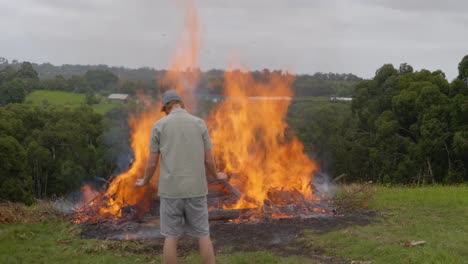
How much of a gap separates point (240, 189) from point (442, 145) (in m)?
20.2

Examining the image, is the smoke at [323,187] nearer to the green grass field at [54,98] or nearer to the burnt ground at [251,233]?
the burnt ground at [251,233]

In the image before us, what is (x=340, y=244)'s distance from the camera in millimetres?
7211

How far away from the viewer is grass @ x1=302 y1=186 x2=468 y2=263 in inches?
249

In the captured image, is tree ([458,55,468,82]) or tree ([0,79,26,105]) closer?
tree ([458,55,468,82])

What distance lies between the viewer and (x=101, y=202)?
998cm

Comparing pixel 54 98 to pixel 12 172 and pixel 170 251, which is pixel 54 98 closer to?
pixel 12 172

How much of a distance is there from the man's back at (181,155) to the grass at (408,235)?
2.59m

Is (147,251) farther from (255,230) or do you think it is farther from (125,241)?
(255,230)

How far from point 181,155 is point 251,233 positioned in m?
3.17

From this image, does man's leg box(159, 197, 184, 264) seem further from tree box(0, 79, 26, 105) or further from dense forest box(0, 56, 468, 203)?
tree box(0, 79, 26, 105)

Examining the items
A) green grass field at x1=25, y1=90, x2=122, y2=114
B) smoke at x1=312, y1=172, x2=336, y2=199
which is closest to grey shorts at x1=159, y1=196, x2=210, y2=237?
smoke at x1=312, y1=172, x2=336, y2=199

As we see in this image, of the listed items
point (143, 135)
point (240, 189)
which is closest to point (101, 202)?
point (143, 135)

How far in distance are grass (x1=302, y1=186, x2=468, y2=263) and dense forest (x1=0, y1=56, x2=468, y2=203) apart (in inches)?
235

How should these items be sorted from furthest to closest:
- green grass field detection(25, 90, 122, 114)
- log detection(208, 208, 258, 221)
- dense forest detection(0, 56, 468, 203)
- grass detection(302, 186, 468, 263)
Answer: green grass field detection(25, 90, 122, 114), dense forest detection(0, 56, 468, 203), log detection(208, 208, 258, 221), grass detection(302, 186, 468, 263)
